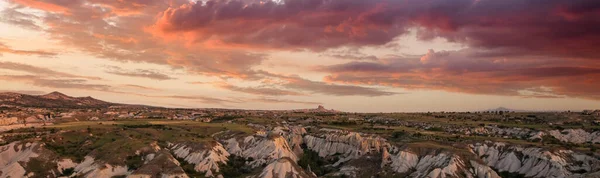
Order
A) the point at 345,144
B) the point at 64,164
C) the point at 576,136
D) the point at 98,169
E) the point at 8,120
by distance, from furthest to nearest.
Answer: the point at 8,120, the point at 576,136, the point at 345,144, the point at 64,164, the point at 98,169

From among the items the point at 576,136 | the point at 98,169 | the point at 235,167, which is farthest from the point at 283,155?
the point at 576,136

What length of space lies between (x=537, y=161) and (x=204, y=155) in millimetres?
75894

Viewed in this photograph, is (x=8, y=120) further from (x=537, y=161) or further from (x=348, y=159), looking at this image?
(x=537, y=161)

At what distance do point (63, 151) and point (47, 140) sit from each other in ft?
28.5

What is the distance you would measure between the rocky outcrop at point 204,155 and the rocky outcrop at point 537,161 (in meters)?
63.1

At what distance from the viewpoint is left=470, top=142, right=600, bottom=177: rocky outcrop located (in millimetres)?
89500

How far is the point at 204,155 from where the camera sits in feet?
345

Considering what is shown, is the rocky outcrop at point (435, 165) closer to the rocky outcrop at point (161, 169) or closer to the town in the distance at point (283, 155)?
the town in the distance at point (283, 155)

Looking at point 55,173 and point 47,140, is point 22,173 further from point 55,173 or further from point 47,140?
point 47,140

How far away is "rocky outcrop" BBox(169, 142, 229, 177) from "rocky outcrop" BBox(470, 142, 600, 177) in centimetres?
6309

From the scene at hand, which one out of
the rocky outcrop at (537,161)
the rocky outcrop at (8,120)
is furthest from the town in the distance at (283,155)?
the rocky outcrop at (8,120)

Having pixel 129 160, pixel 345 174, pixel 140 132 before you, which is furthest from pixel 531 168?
pixel 140 132

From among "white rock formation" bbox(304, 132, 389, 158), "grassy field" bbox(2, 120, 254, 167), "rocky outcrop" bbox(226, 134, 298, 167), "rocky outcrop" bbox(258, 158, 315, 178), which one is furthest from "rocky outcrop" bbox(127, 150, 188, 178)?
"white rock formation" bbox(304, 132, 389, 158)

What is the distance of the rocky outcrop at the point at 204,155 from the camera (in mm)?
101062
